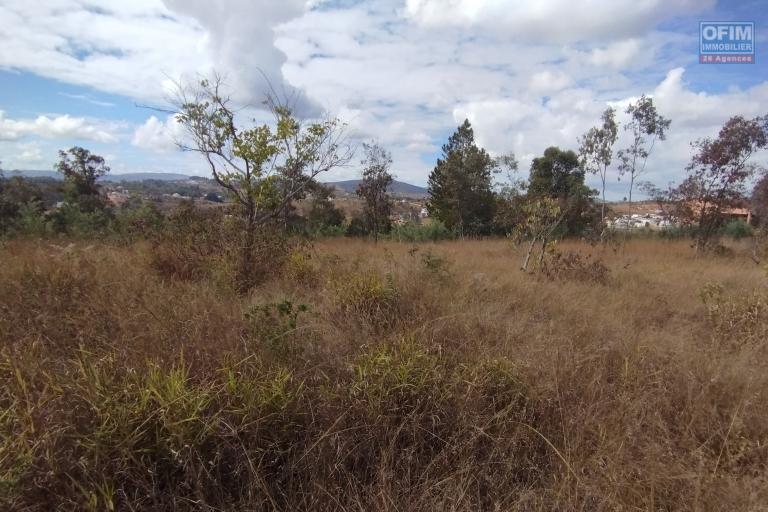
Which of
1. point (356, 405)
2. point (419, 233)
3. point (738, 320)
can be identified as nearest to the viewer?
point (356, 405)

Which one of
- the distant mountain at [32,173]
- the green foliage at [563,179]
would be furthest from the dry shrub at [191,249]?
the green foliage at [563,179]

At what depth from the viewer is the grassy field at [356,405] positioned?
1.70m

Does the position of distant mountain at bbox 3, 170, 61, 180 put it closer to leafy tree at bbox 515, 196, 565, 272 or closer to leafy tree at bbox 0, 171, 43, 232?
leafy tree at bbox 0, 171, 43, 232

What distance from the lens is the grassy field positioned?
5.58 ft

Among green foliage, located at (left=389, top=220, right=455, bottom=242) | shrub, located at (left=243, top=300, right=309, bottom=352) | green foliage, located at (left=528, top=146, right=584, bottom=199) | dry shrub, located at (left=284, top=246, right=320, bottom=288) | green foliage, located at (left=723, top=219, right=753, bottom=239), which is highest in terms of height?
green foliage, located at (left=528, top=146, right=584, bottom=199)

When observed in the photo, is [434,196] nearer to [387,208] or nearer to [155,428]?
[387,208]

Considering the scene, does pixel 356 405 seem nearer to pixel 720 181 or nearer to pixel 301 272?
pixel 301 272

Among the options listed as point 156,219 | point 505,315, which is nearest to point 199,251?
point 156,219

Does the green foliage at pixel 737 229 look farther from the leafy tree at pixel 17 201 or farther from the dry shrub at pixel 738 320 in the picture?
the leafy tree at pixel 17 201

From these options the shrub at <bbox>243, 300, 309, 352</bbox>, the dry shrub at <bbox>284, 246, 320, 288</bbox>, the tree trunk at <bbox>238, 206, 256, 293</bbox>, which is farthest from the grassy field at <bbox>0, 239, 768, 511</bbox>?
the dry shrub at <bbox>284, 246, 320, 288</bbox>

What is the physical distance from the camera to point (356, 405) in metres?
2.16

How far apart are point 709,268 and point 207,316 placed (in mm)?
9461

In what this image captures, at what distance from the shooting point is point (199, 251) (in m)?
4.76

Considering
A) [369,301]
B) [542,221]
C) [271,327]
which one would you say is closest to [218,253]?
[369,301]
